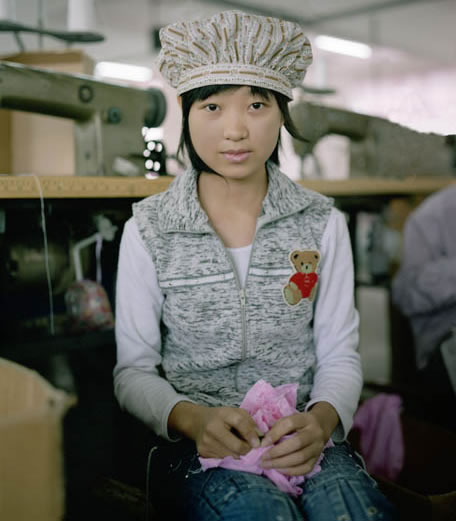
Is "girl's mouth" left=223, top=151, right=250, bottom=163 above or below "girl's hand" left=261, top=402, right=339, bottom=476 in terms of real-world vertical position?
above

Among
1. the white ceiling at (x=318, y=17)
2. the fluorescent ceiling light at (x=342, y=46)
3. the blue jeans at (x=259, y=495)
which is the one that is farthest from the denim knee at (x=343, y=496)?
the fluorescent ceiling light at (x=342, y=46)

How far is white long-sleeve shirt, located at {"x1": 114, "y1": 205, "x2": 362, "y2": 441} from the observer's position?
89 cm

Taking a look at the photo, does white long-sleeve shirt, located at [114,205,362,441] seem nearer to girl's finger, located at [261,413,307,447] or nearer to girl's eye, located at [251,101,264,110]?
girl's finger, located at [261,413,307,447]

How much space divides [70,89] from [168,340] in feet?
2.04

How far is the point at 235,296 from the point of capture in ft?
3.01

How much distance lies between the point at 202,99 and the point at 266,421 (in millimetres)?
493

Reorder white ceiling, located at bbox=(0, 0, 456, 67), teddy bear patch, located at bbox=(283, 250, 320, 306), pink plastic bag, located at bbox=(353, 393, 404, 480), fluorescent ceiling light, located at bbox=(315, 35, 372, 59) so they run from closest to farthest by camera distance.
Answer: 1. teddy bear patch, located at bbox=(283, 250, 320, 306)
2. pink plastic bag, located at bbox=(353, 393, 404, 480)
3. white ceiling, located at bbox=(0, 0, 456, 67)
4. fluorescent ceiling light, located at bbox=(315, 35, 372, 59)

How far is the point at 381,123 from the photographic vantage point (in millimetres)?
1954

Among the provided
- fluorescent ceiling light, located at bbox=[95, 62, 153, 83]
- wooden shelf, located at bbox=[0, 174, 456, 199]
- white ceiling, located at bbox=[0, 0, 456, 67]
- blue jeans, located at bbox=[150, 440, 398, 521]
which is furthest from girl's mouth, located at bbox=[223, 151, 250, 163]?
fluorescent ceiling light, located at bbox=[95, 62, 153, 83]

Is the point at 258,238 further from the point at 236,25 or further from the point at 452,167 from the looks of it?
the point at 452,167

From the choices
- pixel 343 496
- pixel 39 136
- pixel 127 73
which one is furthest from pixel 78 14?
pixel 127 73

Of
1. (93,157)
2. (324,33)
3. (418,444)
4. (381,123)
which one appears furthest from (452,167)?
(324,33)

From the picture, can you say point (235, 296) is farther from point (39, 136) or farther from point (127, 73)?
point (127, 73)

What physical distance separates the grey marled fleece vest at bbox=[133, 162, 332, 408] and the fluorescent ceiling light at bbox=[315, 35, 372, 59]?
549cm
